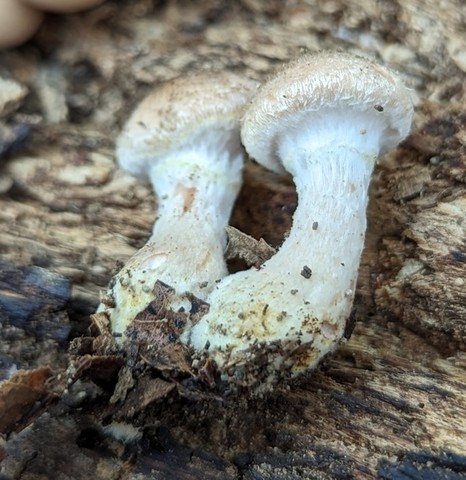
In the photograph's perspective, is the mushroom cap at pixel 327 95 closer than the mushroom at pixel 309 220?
No

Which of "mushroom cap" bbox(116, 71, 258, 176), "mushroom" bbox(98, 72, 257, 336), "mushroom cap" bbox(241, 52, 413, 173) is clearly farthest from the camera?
"mushroom cap" bbox(116, 71, 258, 176)

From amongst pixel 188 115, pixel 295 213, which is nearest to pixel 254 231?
pixel 295 213

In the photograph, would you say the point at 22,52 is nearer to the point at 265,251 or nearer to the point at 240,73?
the point at 240,73

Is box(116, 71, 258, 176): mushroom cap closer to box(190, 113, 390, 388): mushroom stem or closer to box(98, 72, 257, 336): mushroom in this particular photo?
box(98, 72, 257, 336): mushroom

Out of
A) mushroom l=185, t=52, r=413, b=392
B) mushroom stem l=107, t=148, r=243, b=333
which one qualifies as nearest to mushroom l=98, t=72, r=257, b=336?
mushroom stem l=107, t=148, r=243, b=333

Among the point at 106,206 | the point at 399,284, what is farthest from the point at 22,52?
the point at 399,284

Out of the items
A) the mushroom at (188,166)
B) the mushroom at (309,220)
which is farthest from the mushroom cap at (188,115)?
the mushroom at (309,220)

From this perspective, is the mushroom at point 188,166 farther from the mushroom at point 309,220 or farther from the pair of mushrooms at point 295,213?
the mushroom at point 309,220

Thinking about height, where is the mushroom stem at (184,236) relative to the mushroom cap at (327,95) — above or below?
below
